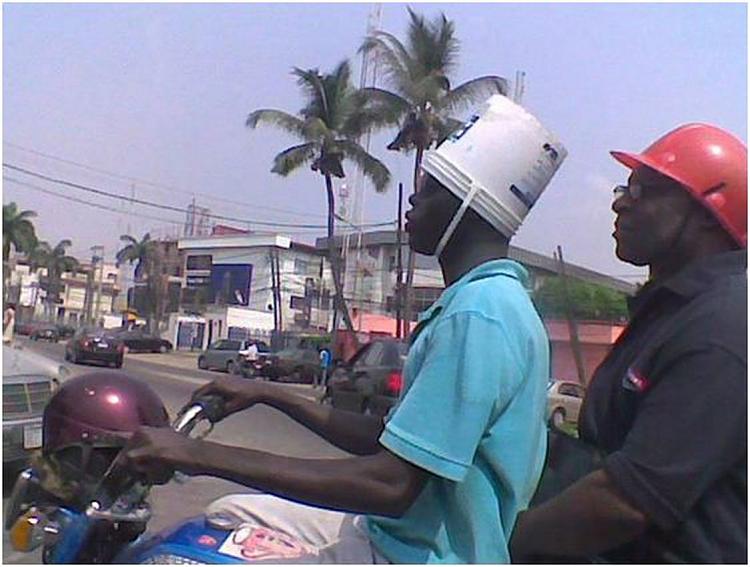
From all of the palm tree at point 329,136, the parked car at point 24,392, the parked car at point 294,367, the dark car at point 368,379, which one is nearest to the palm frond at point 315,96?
the palm tree at point 329,136

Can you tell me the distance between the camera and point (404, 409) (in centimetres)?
159

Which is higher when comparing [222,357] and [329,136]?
[329,136]

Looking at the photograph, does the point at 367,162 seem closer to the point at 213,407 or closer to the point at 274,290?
the point at 274,290

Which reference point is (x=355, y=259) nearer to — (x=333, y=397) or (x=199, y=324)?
(x=199, y=324)

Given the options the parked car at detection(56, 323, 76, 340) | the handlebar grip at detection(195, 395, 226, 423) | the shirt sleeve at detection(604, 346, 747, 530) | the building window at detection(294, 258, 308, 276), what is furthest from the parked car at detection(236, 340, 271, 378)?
the shirt sleeve at detection(604, 346, 747, 530)

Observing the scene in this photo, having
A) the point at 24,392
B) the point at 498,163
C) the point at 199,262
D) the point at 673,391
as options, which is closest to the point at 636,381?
the point at 673,391

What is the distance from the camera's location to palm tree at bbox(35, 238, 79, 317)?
179ft

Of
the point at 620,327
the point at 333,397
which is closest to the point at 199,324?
the point at 333,397

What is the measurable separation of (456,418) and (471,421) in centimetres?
2

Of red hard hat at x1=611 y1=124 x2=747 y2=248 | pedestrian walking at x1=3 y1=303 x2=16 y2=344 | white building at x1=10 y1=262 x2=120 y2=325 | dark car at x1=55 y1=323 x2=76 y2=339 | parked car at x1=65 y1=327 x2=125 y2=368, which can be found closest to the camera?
red hard hat at x1=611 y1=124 x2=747 y2=248

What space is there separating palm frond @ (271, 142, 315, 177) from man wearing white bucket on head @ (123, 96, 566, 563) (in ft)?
89.6

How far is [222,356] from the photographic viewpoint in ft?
109

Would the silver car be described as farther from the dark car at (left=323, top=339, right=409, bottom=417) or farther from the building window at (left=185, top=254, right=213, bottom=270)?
the building window at (left=185, top=254, right=213, bottom=270)

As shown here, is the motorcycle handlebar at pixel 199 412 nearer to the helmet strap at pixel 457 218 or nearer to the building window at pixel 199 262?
the helmet strap at pixel 457 218
